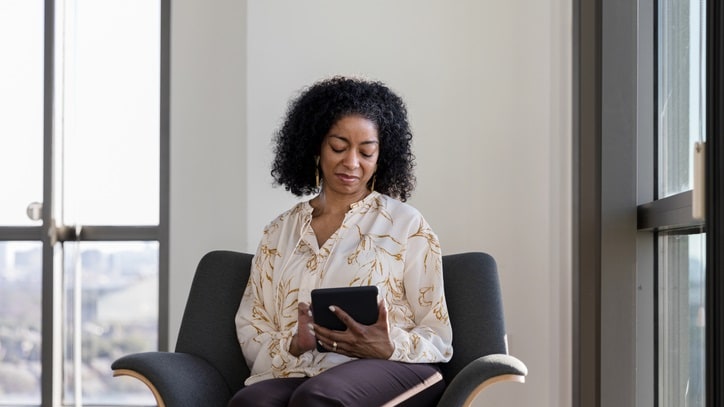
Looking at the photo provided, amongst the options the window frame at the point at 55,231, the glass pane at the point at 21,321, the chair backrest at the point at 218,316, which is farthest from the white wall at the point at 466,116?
the glass pane at the point at 21,321

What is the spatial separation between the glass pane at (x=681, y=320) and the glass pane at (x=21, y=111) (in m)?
2.81

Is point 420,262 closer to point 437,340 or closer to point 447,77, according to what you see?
point 437,340

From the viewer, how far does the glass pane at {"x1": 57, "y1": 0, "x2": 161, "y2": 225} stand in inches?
161

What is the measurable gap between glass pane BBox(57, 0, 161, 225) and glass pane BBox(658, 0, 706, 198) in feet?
7.76

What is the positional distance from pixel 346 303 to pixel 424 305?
0.92 ft

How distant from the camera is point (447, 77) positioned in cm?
353

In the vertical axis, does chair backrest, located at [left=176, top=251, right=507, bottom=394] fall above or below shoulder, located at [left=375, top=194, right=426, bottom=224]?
below

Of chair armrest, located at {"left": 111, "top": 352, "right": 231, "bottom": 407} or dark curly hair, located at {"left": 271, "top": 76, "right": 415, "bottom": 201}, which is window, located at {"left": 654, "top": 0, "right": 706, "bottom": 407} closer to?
dark curly hair, located at {"left": 271, "top": 76, "right": 415, "bottom": 201}

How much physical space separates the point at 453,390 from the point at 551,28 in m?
1.63

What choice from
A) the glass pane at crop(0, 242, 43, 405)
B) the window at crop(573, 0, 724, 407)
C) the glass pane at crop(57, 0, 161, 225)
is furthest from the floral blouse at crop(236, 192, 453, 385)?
the glass pane at crop(0, 242, 43, 405)

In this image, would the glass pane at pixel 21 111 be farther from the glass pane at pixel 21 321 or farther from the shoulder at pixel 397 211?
the shoulder at pixel 397 211

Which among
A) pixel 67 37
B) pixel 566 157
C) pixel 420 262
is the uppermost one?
pixel 67 37

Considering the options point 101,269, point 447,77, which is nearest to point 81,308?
point 101,269

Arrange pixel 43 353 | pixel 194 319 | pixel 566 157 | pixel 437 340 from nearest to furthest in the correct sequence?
pixel 437 340
pixel 194 319
pixel 566 157
pixel 43 353
